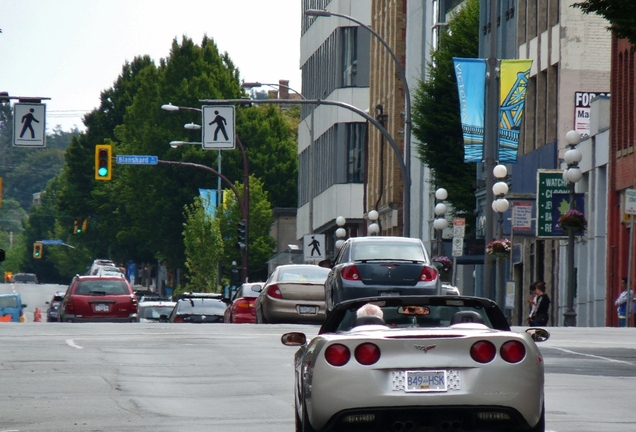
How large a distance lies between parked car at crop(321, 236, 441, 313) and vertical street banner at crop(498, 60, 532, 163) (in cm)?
1714

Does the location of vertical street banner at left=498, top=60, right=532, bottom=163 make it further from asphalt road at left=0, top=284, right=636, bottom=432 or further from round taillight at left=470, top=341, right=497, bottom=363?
round taillight at left=470, top=341, right=497, bottom=363

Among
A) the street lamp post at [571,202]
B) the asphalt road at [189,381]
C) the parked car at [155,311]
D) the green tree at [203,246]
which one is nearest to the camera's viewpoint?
the asphalt road at [189,381]

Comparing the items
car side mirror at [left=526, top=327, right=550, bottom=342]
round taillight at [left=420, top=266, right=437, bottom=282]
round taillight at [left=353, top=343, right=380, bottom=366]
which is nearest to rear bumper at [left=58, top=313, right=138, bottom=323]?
round taillight at [left=420, top=266, right=437, bottom=282]

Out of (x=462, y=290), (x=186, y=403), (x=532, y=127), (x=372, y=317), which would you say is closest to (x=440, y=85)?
(x=532, y=127)

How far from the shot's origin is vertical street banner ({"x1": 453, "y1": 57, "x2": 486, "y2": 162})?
4488 cm

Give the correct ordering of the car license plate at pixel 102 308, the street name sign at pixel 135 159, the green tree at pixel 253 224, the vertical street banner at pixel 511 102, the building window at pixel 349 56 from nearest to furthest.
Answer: the car license plate at pixel 102 308 → the vertical street banner at pixel 511 102 → the street name sign at pixel 135 159 → the building window at pixel 349 56 → the green tree at pixel 253 224

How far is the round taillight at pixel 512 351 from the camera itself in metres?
11.2

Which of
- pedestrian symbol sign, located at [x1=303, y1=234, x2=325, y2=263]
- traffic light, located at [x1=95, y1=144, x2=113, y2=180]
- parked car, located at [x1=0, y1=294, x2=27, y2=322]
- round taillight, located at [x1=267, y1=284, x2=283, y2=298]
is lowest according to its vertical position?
parked car, located at [x1=0, y1=294, x2=27, y2=322]

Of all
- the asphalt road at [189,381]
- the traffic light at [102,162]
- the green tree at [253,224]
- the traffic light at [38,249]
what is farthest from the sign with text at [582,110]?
the traffic light at [38,249]

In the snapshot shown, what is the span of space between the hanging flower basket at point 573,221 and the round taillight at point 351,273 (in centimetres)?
1173

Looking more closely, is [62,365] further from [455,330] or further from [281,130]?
[281,130]

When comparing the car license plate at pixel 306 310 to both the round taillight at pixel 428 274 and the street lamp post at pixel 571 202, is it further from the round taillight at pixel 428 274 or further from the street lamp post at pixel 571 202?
the round taillight at pixel 428 274

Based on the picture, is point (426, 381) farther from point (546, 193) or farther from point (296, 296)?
point (546, 193)

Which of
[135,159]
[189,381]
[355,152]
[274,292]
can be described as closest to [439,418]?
[189,381]
